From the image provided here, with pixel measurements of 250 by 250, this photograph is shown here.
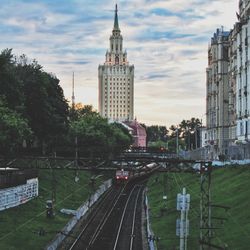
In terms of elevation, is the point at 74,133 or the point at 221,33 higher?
the point at 221,33

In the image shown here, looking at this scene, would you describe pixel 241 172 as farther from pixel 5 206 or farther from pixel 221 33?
pixel 221 33

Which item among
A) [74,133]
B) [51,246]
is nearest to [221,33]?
[74,133]

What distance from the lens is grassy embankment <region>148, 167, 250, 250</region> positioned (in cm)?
4256

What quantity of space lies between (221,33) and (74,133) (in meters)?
38.2

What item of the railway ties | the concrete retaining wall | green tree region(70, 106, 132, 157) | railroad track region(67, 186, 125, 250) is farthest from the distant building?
green tree region(70, 106, 132, 157)

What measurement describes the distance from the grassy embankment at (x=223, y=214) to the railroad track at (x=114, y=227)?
2.28 m

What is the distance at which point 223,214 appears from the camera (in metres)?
50.9

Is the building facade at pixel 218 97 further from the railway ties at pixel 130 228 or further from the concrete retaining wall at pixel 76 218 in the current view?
the railway ties at pixel 130 228

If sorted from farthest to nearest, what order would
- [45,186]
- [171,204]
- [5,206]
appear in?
[45,186] < [171,204] < [5,206]

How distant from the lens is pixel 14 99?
79750mm

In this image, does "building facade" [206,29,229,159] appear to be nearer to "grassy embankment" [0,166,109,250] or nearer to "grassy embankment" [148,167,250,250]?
"grassy embankment" [148,167,250,250]

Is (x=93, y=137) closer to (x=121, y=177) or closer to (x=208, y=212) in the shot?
(x=121, y=177)

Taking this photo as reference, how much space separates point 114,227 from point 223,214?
53.2 ft

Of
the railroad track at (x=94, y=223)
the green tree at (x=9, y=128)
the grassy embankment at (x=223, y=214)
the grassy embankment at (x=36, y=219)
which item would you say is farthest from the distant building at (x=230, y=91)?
the green tree at (x=9, y=128)
